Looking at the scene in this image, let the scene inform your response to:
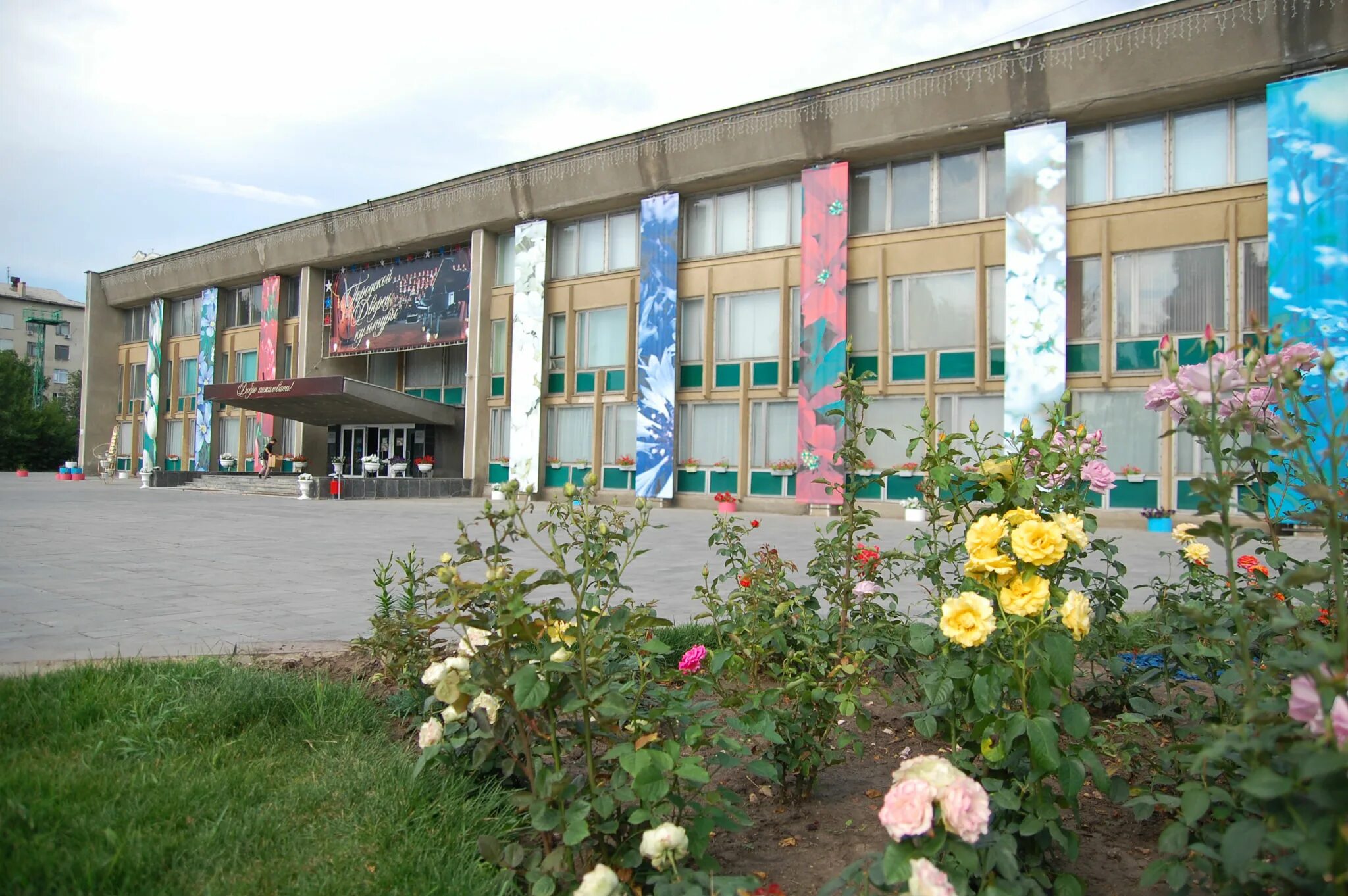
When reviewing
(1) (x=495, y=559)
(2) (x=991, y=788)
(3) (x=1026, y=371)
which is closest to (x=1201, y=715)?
(2) (x=991, y=788)

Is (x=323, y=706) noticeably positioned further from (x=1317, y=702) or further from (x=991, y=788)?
(x=1317, y=702)

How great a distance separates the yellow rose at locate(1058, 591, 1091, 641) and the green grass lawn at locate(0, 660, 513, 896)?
1.62m

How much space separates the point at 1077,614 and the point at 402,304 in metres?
29.6

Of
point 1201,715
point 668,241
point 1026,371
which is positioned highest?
point 668,241

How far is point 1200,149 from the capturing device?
55.4ft

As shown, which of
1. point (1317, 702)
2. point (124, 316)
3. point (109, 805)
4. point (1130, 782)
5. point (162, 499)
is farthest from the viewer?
point (124, 316)

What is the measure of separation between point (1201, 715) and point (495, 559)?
2242 millimetres

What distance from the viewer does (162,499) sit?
2197cm

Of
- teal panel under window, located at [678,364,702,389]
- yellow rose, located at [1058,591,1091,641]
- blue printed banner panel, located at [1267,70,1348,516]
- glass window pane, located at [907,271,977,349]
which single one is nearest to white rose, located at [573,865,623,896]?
yellow rose, located at [1058,591,1091,641]

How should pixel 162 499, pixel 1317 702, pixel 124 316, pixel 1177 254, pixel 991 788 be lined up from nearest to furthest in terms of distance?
pixel 1317 702
pixel 991 788
pixel 1177 254
pixel 162 499
pixel 124 316

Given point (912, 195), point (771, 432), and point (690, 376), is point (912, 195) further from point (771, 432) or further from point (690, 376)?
point (690, 376)

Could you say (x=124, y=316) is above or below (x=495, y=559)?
above

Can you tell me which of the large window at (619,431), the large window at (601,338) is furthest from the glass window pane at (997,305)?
the large window at (601,338)

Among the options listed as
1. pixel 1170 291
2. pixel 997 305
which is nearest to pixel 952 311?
pixel 997 305
